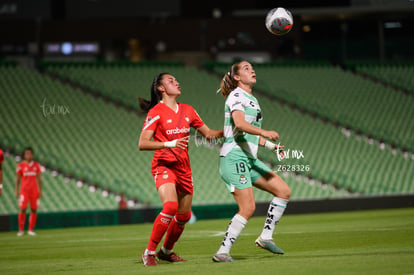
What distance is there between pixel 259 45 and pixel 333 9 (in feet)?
12.7

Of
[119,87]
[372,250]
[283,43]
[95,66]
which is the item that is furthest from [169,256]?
[283,43]

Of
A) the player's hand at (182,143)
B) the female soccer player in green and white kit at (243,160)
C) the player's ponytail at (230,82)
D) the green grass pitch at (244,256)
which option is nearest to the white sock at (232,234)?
the female soccer player in green and white kit at (243,160)

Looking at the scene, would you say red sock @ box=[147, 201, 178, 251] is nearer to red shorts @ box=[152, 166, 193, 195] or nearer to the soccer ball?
red shorts @ box=[152, 166, 193, 195]

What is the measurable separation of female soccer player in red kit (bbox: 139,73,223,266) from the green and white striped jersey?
29cm

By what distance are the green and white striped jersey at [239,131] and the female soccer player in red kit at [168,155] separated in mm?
295

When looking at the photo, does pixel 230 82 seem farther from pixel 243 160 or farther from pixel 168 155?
pixel 168 155

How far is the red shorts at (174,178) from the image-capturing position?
7.65 m

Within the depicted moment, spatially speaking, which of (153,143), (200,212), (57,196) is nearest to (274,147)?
(153,143)

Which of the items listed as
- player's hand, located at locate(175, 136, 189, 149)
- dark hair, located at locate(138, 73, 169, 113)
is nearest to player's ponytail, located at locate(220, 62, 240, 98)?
dark hair, located at locate(138, 73, 169, 113)

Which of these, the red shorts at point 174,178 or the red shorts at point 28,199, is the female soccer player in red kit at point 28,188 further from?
the red shorts at point 174,178

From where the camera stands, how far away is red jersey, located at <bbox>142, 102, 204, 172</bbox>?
7.74 meters

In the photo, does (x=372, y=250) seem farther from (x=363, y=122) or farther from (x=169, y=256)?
(x=363, y=122)

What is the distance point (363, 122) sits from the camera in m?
25.6

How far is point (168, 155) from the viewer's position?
775cm
